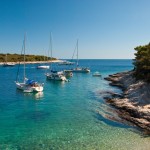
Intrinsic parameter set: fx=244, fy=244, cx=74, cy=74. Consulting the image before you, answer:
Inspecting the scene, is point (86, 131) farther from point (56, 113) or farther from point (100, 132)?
point (56, 113)

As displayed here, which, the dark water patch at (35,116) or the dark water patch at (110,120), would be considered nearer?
the dark water patch at (110,120)

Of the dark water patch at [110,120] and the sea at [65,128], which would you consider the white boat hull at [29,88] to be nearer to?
the sea at [65,128]

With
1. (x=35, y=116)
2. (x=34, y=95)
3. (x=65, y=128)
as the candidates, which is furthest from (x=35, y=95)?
(x=65, y=128)

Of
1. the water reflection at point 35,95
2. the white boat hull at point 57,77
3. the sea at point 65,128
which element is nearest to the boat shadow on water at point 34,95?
the water reflection at point 35,95

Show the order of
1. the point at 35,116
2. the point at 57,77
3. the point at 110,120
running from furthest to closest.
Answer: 1. the point at 57,77
2. the point at 35,116
3. the point at 110,120

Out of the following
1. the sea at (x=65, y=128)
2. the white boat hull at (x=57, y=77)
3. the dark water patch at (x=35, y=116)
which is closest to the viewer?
the sea at (x=65, y=128)

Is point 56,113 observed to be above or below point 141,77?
below

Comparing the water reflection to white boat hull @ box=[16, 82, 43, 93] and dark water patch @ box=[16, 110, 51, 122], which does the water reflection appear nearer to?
white boat hull @ box=[16, 82, 43, 93]

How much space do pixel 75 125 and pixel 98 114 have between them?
7.12 metres

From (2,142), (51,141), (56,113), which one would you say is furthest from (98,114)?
(2,142)

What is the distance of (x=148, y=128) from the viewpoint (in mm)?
32281

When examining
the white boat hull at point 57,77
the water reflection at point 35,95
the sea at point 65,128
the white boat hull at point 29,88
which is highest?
the white boat hull at point 57,77

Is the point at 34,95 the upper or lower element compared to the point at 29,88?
lower

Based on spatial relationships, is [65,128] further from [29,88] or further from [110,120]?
[29,88]
